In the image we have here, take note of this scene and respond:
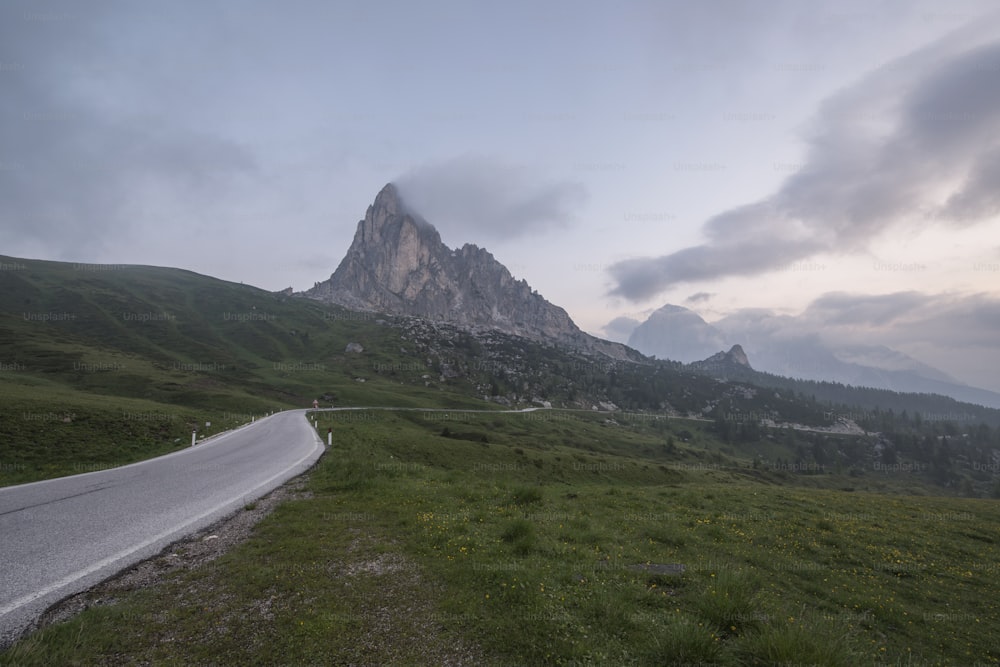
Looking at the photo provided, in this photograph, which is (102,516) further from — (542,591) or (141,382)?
(141,382)

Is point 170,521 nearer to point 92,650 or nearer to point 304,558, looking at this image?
point 304,558

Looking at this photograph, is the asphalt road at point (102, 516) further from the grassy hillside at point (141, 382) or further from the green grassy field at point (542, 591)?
the grassy hillside at point (141, 382)

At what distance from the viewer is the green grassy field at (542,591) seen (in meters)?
6.36

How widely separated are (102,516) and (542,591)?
48.3ft

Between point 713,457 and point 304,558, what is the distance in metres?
170

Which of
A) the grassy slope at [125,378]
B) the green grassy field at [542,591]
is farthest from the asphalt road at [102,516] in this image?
the grassy slope at [125,378]

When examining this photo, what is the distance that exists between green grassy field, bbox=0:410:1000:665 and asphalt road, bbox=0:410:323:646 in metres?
1.74

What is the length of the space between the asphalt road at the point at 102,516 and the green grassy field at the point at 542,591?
68.6 inches

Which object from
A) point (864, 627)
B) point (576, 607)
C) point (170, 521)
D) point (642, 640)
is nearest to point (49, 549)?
point (170, 521)

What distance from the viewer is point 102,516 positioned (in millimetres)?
13172

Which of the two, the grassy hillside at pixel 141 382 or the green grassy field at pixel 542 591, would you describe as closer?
the green grassy field at pixel 542 591

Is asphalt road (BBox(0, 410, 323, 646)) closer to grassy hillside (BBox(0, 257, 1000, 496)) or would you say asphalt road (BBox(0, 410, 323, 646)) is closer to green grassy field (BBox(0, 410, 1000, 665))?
green grassy field (BBox(0, 410, 1000, 665))

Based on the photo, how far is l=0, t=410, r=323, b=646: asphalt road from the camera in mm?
8523

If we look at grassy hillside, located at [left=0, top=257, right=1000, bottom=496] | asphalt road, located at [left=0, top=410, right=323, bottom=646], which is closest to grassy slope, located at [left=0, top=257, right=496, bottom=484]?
grassy hillside, located at [left=0, top=257, right=1000, bottom=496]
